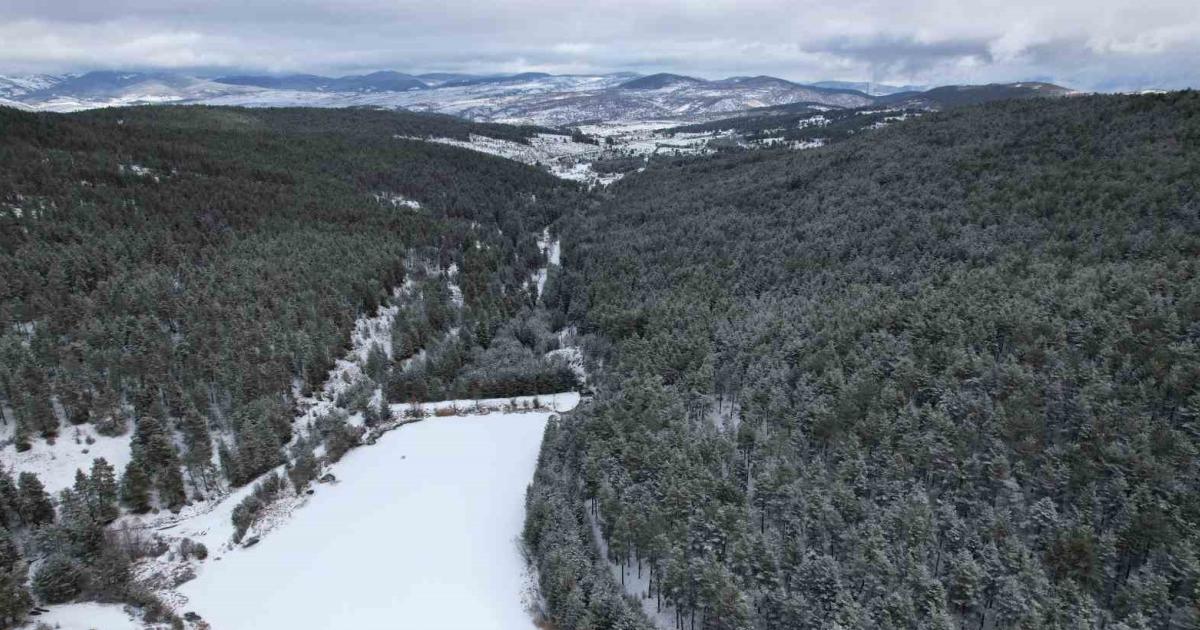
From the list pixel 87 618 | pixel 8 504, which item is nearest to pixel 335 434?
pixel 8 504

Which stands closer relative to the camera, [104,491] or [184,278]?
[104,491]

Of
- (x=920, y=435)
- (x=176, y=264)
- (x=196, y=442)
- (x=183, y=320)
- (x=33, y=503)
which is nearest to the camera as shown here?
(x=920, y=435)

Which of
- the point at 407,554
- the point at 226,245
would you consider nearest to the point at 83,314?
the point at 226,245

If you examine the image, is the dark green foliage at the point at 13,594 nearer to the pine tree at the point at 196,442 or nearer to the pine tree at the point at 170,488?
the pine tree at the point at 170,488

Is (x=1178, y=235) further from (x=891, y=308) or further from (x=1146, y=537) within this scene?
(x=1146, y=537)

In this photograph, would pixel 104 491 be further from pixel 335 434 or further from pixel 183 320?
pixel 183 320

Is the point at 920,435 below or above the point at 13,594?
above

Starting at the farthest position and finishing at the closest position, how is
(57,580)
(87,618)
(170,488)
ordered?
(170,488) → (57,580) → (87,618)

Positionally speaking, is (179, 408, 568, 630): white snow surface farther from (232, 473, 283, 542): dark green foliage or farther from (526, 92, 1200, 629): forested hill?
(526, 92, 1200, 629): forested hill
